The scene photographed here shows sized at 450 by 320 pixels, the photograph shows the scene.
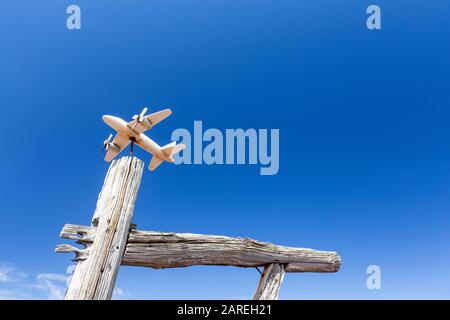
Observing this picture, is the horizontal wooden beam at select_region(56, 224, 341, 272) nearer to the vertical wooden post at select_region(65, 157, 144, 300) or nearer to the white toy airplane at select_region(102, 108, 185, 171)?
the vertical wooden post at select_region(65, 157, 144, 300)

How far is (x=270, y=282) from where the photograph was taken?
386cm

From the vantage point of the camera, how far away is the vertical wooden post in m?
2.88

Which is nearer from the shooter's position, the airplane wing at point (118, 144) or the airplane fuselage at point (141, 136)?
the airplane fuselage at point (141, 136)

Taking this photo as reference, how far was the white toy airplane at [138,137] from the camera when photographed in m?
6.46

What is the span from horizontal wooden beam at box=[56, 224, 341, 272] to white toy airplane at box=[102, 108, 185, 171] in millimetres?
2597

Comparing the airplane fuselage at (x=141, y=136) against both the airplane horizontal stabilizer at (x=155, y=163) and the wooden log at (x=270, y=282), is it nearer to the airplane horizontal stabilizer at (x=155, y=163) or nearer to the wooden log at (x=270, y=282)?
the airplane horizontal stabilizer at (x=155, y=163)

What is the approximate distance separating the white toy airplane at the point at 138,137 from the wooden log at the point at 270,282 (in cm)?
274

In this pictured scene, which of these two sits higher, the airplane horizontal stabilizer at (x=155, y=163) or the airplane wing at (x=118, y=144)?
the airplane horizontal stabilizer at (x=155, y=163)

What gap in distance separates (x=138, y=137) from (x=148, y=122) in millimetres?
510

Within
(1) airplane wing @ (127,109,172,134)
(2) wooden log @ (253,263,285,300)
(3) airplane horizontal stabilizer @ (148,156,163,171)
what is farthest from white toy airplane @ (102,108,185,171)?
(2) wooden log @ (253,263,285,300)

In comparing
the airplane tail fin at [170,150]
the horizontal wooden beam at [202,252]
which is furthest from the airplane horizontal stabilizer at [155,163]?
the horizontal wooden beam at [202,252]
